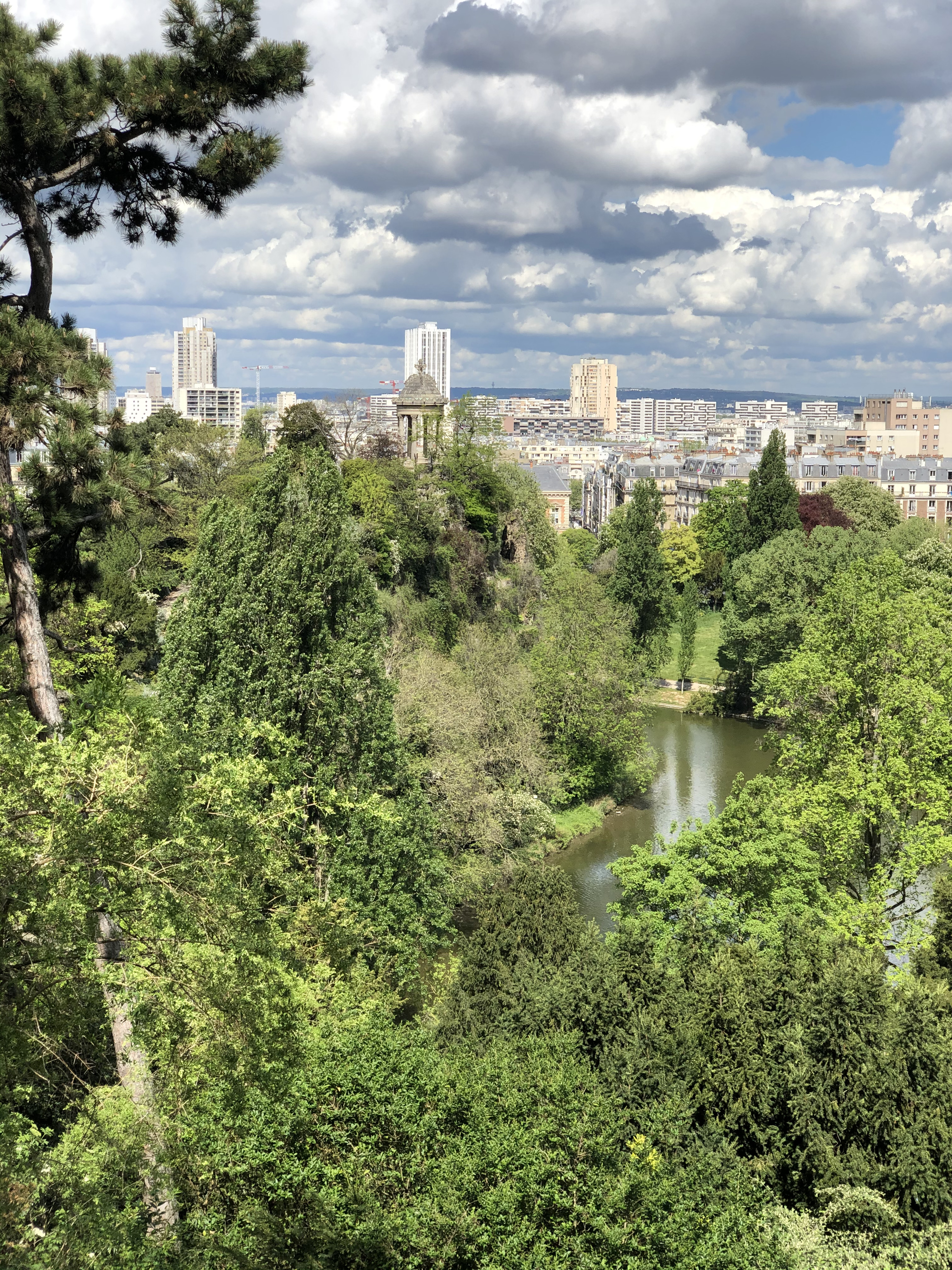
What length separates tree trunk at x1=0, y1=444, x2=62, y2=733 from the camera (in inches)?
396

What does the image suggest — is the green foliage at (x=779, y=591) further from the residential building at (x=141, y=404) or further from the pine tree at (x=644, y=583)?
the residential building at (x=141, y=404)

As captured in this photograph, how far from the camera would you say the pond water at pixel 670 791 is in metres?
27.7

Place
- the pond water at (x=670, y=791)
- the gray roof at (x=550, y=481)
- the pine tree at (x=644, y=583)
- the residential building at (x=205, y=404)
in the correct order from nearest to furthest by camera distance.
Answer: the pond water at (x=670, y=791), the pine tree at (x=644, y=583), the gray roof at (x=550, y=481), the residential building at (x=205, y=404)

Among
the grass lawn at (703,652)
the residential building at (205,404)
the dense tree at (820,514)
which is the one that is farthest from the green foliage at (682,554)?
the residential building at (205,404)

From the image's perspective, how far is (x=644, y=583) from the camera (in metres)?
46.1

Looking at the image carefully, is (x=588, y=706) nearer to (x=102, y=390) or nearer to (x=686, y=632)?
(x=686, y=632)

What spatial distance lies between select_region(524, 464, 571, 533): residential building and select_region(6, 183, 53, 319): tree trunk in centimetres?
10373

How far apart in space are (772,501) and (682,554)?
16.1 metres

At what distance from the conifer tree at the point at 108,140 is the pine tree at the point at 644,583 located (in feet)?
113

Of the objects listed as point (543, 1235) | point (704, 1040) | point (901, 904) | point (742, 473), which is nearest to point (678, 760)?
point (901, 904)

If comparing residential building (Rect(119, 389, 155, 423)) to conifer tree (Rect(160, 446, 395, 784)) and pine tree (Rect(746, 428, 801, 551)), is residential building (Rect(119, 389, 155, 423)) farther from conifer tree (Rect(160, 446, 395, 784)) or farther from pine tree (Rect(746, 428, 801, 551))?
conifer tree (Rect(160, 446, 395, 784))

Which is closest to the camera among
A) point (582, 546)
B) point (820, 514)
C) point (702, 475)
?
point (820, 514)

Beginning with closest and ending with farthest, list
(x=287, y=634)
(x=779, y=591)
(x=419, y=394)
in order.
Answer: (x=287, y=634) < (x=779, y=591) < (x=419, y=394)

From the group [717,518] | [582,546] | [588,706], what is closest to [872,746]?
[588,706]
